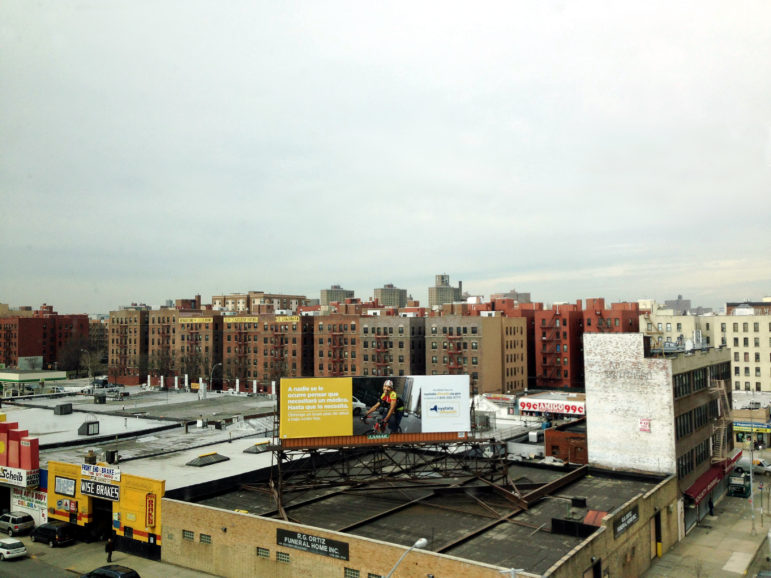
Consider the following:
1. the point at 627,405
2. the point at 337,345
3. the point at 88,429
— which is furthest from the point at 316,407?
the point at 337,345

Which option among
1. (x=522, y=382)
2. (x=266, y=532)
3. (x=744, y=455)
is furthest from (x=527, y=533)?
(x=522, y=382)

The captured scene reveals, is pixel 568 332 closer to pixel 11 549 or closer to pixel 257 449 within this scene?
pixel 257 449

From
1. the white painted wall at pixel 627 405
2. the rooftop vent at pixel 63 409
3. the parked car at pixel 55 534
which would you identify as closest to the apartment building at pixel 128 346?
the rooftop vent at pixel 63 409

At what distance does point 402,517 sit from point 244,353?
10709cm

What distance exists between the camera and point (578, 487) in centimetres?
4206

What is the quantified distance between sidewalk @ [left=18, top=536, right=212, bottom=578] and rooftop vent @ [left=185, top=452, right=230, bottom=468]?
28.5 ft

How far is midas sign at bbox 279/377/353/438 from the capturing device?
36062 mm

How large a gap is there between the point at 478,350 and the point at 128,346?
104 m

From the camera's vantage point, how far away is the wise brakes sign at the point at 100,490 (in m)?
38.5

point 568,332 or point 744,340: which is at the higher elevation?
point 568,332

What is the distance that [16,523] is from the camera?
42.2m

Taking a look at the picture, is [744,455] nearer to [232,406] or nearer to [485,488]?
[485,488]

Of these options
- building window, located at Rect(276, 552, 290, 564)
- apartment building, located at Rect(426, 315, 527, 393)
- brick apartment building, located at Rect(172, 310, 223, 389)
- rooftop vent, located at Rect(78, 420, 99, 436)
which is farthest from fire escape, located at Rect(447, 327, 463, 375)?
building window, located at Rect(276, 552, 290, 564)

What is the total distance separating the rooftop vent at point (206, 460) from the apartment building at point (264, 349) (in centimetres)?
7412
